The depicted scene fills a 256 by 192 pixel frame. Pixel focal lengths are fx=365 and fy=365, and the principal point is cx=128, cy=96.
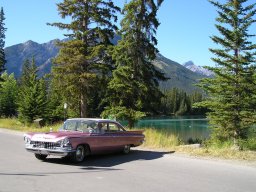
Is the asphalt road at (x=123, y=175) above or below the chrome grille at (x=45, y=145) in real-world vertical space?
below

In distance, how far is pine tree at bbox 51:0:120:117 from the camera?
27406 millimetres

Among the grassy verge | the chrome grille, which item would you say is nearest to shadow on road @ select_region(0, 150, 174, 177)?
the chrome grille

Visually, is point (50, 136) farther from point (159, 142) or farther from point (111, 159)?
point (159, 142)

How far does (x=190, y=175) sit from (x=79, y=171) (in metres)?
3.18

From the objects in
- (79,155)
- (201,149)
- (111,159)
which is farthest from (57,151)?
(201,149)

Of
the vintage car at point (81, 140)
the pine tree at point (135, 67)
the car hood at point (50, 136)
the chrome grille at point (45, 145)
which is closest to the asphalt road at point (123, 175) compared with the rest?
the vintage car at point (81, 140)

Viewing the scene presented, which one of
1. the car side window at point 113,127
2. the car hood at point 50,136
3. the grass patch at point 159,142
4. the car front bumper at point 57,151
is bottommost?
the grass patch at point 159,142

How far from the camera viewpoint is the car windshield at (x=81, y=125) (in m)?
13.6

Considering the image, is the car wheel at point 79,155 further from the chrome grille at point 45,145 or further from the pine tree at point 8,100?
the pine tree at point 8,100

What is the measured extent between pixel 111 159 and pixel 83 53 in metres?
16.2

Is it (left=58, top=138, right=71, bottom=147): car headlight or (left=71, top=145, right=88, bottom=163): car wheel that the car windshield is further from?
(left=58, top=138, right=71, bottom=147): car headlight

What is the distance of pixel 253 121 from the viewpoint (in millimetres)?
17328

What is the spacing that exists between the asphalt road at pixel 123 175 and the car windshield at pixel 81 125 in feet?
3.73

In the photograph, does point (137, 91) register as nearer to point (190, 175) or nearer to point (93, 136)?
point (93, 136)
